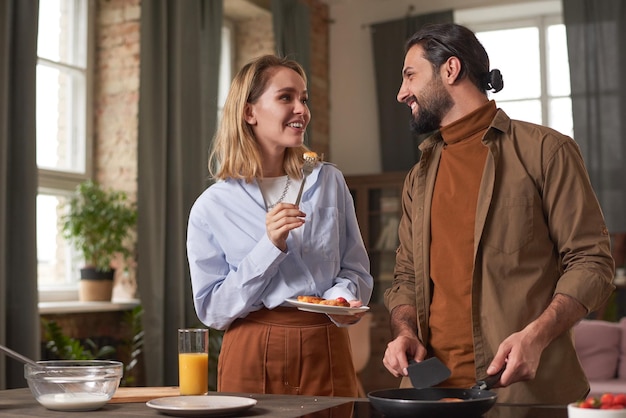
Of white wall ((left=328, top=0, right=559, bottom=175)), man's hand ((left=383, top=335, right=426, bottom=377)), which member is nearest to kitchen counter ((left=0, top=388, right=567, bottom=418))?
man's hand ((left=383, top=335, right=426, bottom=377))

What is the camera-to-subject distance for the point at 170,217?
17.9 ft

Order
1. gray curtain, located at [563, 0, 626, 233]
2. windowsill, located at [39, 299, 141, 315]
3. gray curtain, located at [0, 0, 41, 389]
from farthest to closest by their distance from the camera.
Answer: gray curtain, located at [563, 0, 626, 233] → windowsill, located at [39, 299, 141, 315] → gray curtain, located at [0, 0, 41, 389]

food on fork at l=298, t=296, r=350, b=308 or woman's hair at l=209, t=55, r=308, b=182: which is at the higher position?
woman's hair at l=209, t=55, r=308, b=182

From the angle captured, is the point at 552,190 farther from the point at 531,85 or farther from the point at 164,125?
the point at 531,85

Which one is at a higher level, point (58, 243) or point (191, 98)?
point (191, 98)

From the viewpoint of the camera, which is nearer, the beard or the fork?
the beard

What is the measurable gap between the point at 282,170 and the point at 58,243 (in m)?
3.11

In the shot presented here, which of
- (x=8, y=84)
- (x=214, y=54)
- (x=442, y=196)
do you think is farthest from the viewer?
(x=214, y=54)

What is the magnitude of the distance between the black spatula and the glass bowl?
589mm

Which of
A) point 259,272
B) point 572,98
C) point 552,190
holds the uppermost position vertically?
point 572,98

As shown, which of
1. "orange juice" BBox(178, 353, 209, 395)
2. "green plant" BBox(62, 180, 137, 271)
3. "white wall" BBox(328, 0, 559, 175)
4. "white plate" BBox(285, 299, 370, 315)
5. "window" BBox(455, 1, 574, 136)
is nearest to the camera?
"orange juice" BBox(178, 353, 209, 395)

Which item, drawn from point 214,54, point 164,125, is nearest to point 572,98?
point 214,54

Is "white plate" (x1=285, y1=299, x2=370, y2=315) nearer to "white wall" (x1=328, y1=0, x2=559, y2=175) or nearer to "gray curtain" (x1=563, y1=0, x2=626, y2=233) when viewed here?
"gray curtain" (x1=563, y1=0, x2=626, y2=233)

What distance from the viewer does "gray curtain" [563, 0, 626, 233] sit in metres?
7.11
